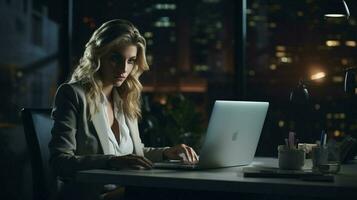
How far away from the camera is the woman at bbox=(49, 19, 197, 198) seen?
248 cm

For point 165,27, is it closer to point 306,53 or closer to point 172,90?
point 172,90

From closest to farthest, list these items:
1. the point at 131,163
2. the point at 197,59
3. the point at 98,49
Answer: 1. the point at 131,163
2. the point at 98,49
3. the point at 197,59

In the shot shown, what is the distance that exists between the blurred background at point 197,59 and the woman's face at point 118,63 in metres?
1.03

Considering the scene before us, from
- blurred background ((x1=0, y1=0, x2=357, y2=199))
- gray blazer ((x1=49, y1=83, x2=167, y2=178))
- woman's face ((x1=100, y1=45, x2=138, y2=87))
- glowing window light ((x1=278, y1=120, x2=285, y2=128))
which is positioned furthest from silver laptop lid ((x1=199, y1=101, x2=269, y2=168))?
glowing window light ((x1=278, y1=120, x2=285, y2=128))

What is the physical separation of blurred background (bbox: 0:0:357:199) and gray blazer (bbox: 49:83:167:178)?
3.57 ft

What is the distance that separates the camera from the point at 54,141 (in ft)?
8.02

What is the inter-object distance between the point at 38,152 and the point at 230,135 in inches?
33.7

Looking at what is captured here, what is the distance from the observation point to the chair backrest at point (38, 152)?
2590 mm

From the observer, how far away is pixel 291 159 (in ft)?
7.57

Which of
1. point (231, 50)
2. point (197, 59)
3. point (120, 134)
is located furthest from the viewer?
point (197, 59)

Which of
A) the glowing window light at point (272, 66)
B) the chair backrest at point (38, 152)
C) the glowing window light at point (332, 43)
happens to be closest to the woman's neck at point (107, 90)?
the chair backrest at point (38, 152)

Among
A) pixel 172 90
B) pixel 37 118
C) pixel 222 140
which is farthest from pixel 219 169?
pixel 172 90

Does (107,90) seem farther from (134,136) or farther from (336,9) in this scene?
(336,9)

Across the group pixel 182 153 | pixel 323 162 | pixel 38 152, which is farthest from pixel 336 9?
pixel 38 152
